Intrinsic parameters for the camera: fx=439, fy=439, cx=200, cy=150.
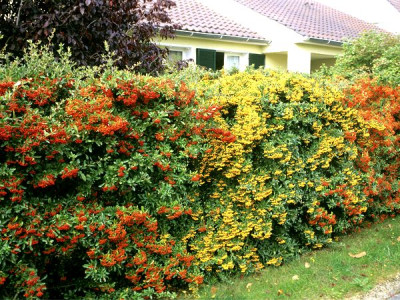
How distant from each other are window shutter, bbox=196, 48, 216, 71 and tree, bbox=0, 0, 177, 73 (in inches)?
371

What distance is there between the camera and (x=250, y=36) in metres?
17.5

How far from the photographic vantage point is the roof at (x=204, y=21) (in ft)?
52.3

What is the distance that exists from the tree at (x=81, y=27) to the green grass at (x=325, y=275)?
292cm

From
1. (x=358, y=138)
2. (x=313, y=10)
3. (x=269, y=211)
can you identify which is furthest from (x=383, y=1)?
(x=269, y=211)

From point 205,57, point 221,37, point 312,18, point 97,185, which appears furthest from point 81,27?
point 312,18

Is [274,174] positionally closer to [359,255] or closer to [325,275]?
[325,275]

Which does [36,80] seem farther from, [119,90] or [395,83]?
[395,83]

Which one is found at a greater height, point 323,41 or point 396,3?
point 396,3

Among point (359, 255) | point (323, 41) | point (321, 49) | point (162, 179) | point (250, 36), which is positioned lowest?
point (359, 255)

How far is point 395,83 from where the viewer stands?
768 cm

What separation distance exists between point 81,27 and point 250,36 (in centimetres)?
1258

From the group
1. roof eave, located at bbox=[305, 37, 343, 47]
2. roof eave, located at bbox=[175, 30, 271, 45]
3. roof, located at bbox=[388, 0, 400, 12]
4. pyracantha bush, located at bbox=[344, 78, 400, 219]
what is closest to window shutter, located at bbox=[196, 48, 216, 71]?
roof eave, located at bbox=[175, 30, 271, 45]

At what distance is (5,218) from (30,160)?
20.5 inches

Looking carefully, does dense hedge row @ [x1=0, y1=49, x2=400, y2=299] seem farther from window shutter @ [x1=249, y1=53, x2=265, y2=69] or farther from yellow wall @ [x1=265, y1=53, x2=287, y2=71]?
yellow wall @ [x1=265, y1=53, x2=287, y2=71]
